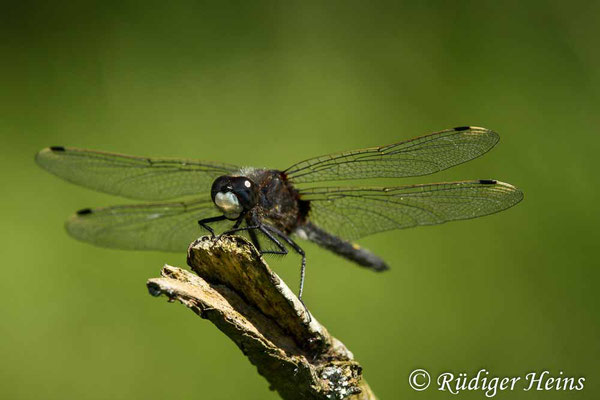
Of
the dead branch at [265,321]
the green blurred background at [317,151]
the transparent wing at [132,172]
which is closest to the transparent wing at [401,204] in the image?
the green blurred background at [317,151]

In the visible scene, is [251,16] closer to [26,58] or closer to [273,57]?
[273,57]

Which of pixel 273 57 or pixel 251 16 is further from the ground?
pixel 251 16

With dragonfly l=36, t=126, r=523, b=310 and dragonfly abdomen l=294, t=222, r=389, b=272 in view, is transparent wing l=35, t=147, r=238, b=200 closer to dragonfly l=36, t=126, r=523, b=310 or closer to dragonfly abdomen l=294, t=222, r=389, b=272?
dragonfly l=36, t=126, r=523, b=310

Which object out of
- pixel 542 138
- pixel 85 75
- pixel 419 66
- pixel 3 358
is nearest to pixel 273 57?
pixel 419 66

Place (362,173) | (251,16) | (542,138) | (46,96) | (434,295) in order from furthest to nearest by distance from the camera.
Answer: (251,16) → (46,96) → (542,138) → (434,295) → (362,173)

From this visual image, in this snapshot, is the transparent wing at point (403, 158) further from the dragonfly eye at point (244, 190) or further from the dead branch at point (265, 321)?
the dead branch at point (265, 321)

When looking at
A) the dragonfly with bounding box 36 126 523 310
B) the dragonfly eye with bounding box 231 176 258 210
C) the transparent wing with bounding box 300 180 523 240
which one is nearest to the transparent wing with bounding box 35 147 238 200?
the dragonfly with bounding box 36 126 523 310

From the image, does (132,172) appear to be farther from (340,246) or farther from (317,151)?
(317,151)
